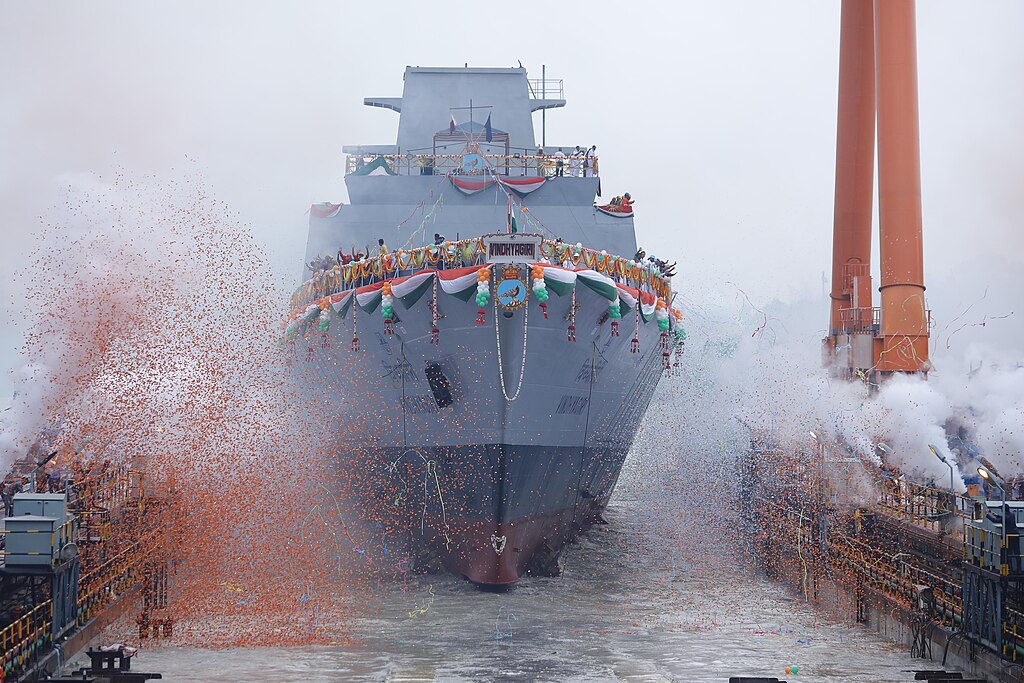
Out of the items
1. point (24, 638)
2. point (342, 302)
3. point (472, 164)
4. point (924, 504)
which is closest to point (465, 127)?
point (472, 164)

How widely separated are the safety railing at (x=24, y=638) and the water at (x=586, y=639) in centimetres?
171

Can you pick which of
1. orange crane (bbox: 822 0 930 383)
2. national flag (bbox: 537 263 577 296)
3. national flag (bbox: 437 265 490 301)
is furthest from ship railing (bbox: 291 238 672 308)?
A: orange crane (bbox: 822 0 930 383)

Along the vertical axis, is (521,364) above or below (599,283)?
below

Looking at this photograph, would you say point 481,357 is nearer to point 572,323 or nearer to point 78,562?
point 572,323

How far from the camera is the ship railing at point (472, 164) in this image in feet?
93.5

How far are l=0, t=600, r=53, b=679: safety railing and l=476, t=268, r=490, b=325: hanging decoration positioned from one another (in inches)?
322

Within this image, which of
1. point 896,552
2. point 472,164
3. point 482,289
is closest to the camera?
point 482,289

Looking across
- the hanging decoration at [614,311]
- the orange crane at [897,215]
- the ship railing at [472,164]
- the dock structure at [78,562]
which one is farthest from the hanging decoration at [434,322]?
the orange crane at [897,215]

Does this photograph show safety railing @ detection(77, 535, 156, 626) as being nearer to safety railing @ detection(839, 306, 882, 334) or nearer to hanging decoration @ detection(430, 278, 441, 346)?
hanging decoration @ detection(430, 278, 441, 346)

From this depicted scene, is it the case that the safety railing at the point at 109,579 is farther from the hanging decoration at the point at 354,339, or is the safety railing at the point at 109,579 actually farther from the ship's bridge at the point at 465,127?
the ship's bridge at the point at 465,127

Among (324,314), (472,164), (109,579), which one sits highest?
(472,164)

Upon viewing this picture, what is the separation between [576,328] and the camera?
70.4 ft

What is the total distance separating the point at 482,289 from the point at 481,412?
2.57m

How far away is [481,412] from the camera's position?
2111 cm
